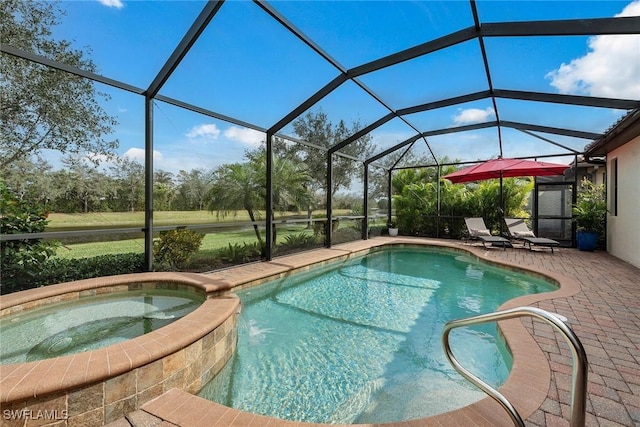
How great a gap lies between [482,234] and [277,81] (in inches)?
365

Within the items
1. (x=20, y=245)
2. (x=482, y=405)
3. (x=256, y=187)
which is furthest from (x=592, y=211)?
(x=20, y=245)

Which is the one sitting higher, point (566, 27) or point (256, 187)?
point (566, 27)

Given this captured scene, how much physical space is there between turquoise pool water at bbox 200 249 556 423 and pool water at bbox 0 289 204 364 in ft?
3.97

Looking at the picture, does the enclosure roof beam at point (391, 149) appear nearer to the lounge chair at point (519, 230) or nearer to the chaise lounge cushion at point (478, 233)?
the chaise lounge cushion at point (478, 233)

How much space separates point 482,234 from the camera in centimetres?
1102

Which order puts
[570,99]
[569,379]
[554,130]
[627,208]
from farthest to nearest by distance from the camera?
[554,130] → [627,208] → [570,99] → [569,379]

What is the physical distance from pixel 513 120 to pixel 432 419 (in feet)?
32.7

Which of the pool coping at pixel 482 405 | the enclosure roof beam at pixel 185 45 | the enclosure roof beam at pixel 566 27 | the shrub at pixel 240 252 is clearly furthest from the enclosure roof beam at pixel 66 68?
the enclosure roof beam at pixel 566 27

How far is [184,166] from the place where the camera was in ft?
20.7

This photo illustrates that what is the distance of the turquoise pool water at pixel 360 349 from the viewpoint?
2.88 m

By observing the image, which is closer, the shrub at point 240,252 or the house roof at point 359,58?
the house roof at point 359,58

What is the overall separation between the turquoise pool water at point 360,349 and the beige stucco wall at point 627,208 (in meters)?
3.02

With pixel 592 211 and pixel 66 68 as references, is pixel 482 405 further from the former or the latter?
pixel 592 211

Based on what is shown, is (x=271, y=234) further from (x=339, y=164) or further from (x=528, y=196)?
(x=528, y=196)
